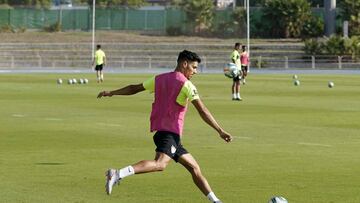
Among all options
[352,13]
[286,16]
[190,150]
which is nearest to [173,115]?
[190,150]

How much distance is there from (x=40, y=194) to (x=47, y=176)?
2.13 m

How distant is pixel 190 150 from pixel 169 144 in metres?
8.25

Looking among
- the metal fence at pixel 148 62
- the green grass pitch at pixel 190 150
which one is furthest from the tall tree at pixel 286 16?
the green grass pitch at pixel 190 150

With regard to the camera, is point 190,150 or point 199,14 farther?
point 199,14

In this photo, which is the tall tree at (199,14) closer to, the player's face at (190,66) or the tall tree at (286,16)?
the tall tree at (286,16)

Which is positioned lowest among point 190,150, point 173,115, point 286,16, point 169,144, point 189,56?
point 190,150

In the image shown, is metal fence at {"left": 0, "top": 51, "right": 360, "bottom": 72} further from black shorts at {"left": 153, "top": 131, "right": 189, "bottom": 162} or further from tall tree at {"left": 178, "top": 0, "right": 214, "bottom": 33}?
black shorts at {"left": 153, "top": 131, "right": 189, "bottom": 162}

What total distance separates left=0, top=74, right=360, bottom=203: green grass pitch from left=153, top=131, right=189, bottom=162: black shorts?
54.3 inches

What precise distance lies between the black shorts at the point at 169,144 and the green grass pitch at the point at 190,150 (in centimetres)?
138

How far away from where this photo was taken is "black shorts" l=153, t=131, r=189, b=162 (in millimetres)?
13688

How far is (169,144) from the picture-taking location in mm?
13688

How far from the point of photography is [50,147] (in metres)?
22.4

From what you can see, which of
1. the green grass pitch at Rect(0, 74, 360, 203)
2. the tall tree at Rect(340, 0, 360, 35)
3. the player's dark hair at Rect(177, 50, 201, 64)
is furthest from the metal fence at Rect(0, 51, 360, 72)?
the player's dark hair at Rect(177, 50, 201, 64)

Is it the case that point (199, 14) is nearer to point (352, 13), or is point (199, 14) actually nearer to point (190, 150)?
point (352, 13)
